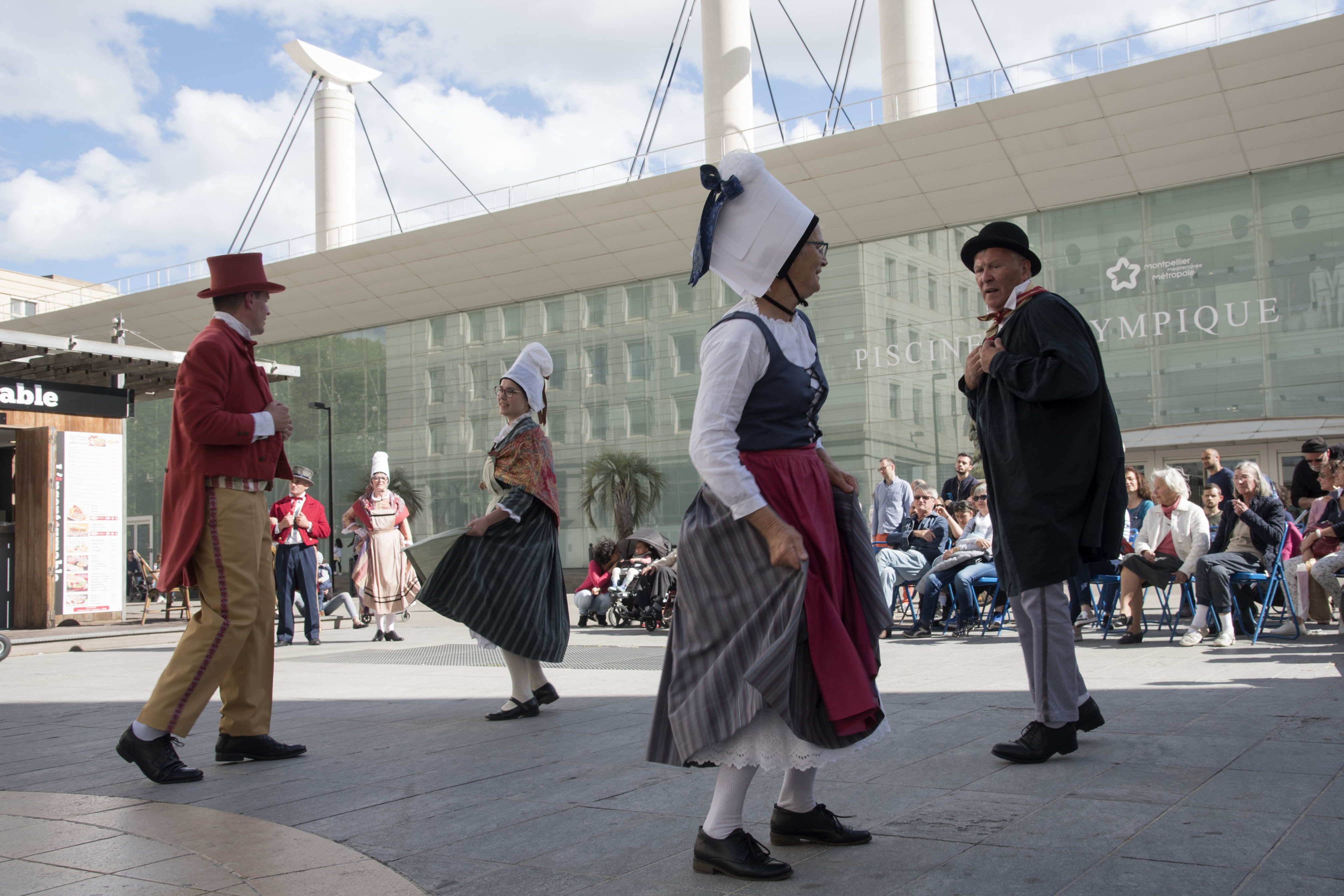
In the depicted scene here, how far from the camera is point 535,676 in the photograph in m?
6.12

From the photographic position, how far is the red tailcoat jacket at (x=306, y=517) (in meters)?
12.0

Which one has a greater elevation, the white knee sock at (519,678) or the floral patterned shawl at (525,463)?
the floral patterned shawl at (525,463)

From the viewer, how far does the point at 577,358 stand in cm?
3672

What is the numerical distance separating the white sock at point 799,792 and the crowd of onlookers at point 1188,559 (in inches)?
164

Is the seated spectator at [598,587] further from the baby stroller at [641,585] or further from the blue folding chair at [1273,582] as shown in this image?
the blue folding chair at [1273,582]

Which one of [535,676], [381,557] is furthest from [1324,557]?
[381,557]

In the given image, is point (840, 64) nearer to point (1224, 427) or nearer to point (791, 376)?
point (1224, 427)

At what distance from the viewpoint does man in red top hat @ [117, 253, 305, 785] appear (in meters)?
4.44

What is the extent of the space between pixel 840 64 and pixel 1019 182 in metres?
7.61

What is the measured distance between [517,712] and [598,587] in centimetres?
880

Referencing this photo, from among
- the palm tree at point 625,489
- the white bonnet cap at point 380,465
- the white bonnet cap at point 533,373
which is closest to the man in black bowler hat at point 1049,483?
the white bonnet cap at point 533,373

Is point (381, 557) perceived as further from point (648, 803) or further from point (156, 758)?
point (648, 803)

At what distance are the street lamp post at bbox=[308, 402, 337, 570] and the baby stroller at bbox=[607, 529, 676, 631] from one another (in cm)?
2226

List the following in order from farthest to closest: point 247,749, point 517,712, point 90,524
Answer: point 90,524
point 517,712
point 247,749
